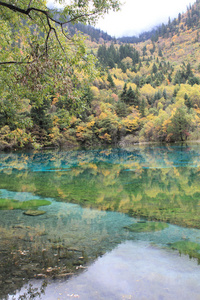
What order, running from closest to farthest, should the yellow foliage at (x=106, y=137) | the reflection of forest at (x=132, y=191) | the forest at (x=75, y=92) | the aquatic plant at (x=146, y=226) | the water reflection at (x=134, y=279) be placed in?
1. the water reflection at (x=134, y=279)
2. the aquatic plant at (x=146, y=226)
3. the forest at (x=75, y=92)
4. the reflection of forest at (x=132, y=191)
5. the yellow foliage at (x=106, y=137)

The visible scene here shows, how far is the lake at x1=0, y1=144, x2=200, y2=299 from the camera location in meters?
3.37

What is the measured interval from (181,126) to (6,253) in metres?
42.2

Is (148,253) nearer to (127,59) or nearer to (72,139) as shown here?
(72,139)

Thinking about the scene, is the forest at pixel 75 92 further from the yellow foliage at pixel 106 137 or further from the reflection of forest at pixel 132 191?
the reflection of forest at pixel 132 191

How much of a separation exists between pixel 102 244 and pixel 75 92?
3.60 meters

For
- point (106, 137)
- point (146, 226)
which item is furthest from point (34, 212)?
point (106, 137)

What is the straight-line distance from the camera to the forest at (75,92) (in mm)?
5980

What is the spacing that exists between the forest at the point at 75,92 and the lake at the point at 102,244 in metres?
2.41

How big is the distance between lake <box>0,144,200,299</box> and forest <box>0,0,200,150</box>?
7.91 feet

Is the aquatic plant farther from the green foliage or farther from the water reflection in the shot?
the green foliage

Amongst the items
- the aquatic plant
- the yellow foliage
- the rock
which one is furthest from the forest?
the aquatic plant

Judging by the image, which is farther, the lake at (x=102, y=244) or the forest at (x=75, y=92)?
the forest at (x=75, y=92)

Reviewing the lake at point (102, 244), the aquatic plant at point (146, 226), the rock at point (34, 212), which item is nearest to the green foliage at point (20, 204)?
the lake at point (102, 244)

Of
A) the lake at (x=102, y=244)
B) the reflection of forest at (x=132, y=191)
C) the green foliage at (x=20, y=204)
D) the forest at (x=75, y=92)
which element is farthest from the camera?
the green foliage at (x=20, y=204)
